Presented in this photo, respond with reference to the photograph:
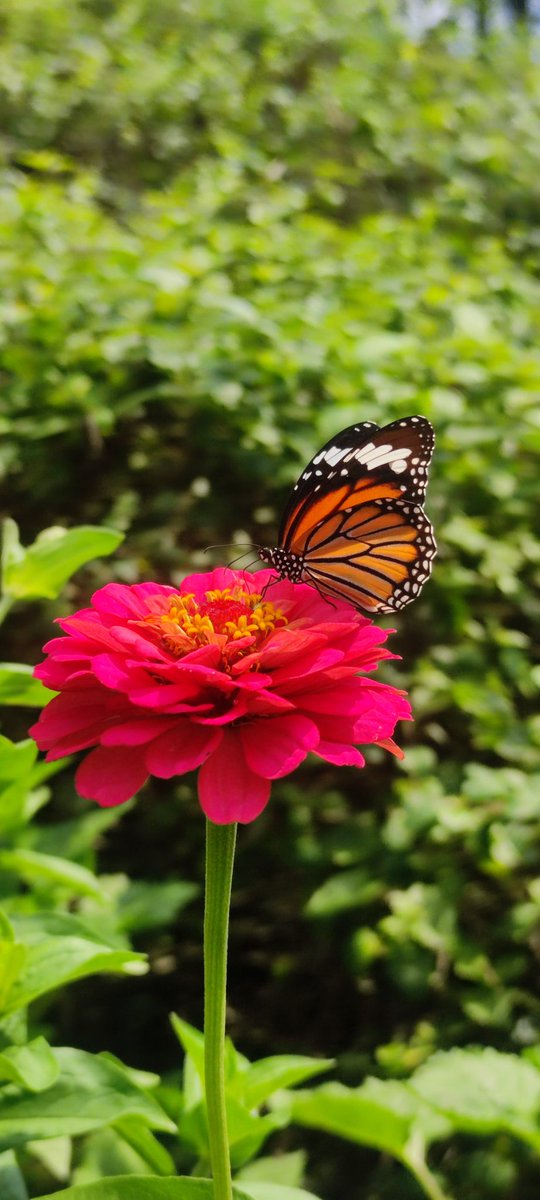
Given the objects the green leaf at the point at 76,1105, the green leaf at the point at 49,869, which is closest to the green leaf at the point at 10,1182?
the green leaf at the point at 76,1105

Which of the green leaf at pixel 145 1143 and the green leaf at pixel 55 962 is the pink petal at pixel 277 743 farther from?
the green leaf at pixel 145 1143

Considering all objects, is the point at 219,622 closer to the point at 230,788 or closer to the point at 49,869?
the point at 230,788

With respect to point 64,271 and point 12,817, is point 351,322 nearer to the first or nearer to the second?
point 64,271

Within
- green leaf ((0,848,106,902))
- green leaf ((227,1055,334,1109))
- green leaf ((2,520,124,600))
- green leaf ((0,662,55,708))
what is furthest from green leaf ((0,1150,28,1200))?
green leaf ((2,520,124,600))

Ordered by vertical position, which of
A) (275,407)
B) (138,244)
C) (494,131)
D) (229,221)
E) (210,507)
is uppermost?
(494,131)

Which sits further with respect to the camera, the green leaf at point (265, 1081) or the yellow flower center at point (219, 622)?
the green leaf at point (265, 1081)

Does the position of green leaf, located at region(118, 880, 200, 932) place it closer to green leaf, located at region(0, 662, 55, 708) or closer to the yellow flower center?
green leaf, located at region(0, 662, 55, 708)

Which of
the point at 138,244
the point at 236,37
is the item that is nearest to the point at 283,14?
the point at 236,37
